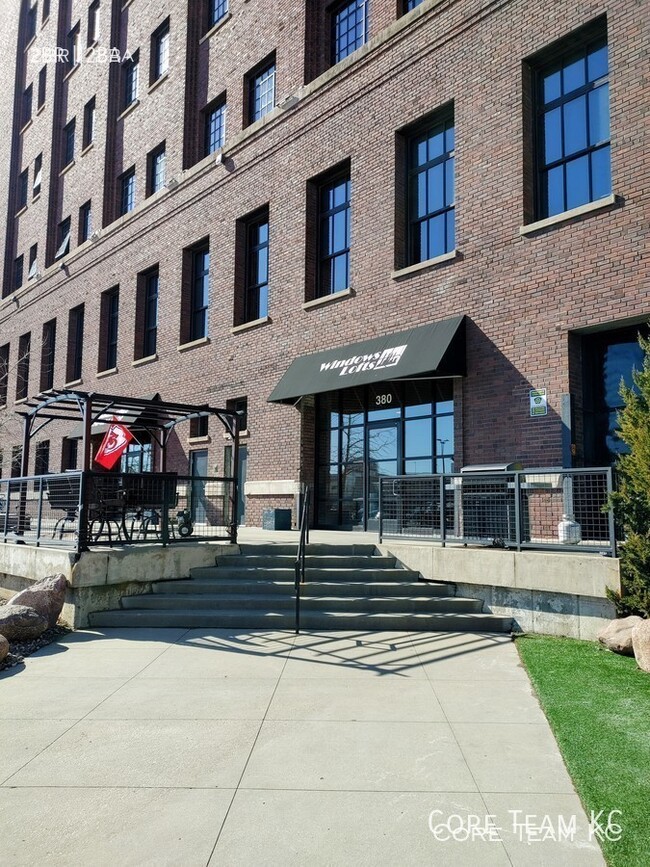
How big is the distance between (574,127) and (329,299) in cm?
560

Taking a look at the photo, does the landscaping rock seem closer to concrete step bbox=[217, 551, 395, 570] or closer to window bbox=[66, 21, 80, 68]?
concrete step bbox=[217, 551, 395, 570]

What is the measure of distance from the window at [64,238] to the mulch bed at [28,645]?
20915 mm

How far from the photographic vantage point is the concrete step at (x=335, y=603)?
834 centimetres

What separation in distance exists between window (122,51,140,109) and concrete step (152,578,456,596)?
19.7m

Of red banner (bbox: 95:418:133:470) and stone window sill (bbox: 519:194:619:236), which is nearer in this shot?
stone window sill (bbox: 519:194:619:236)

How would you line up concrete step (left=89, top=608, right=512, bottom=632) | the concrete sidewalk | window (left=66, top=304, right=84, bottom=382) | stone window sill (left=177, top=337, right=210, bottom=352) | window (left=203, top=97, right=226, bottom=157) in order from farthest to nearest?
window (left=66, top=304, right=84, bottom=382)
window (left=203, top=97, right=226, bottom=157)
stone window sill (left=177, top=337, right=210, bottom=352)
concrete step (left=89, top=608, right=512, bottom=632)
the concrete sidewalk

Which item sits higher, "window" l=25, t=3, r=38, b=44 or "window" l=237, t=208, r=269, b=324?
"window" l=25, t=3, r=38, b=44

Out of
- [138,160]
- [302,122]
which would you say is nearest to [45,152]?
[138,160]

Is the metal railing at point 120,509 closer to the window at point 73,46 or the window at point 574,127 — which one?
the window at point 574,127

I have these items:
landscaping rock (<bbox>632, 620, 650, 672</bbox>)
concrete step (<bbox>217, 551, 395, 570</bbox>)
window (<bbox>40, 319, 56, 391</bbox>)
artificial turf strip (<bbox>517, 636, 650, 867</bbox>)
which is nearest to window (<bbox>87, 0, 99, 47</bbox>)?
window (<bbox>40, 319, 56, 391</bbox>)

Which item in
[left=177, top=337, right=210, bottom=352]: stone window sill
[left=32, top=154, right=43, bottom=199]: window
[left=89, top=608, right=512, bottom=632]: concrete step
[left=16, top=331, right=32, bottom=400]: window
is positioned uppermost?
[left=32, top=154, right=43, bottom=199]: window

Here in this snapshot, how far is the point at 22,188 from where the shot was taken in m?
30.7

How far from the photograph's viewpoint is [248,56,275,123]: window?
16.8 meters

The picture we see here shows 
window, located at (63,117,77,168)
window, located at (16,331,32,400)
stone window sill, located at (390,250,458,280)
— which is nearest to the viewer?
stone window sill, located at (390,250,458,280)
